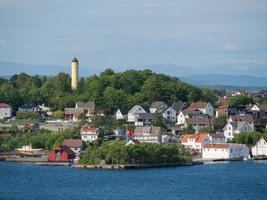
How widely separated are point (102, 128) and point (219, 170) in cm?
748

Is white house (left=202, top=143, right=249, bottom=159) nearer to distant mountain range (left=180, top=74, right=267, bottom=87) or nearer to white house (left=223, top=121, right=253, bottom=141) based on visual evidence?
white house (left=223, top=121, right=253, bottom=141)

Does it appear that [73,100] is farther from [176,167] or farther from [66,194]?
[66,194]

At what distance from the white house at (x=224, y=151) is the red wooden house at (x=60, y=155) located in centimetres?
383

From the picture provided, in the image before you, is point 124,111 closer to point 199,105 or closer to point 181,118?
point 181,118

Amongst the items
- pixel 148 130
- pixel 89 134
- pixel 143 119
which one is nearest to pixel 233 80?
pixel 143 119

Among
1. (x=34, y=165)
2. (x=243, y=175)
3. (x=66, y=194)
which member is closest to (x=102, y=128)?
(x=34, y=165)

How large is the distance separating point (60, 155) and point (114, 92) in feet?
32.0

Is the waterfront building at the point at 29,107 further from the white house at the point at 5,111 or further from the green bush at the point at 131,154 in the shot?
the green bush at the point at 131,154

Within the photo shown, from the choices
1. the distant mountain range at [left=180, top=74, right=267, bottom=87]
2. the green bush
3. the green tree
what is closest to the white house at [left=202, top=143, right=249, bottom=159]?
the green bush

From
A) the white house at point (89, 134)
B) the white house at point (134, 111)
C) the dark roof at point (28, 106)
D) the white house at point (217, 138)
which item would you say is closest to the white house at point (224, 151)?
the white house at point (217, 138)

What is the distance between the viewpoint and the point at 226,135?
112 ft

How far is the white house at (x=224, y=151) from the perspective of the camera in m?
31.0

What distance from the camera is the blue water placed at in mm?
22484

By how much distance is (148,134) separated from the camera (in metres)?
33.5
